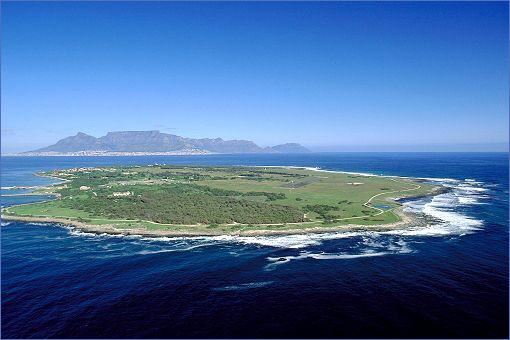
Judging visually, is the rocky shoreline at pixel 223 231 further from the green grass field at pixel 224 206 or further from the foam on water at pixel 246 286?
the foam on water at pixel 246 286

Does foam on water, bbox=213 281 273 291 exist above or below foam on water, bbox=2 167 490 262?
below

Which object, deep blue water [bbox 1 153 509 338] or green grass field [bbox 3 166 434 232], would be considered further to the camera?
green grass field [bbox 3 166 434 232]

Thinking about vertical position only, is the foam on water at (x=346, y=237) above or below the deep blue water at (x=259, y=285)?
above

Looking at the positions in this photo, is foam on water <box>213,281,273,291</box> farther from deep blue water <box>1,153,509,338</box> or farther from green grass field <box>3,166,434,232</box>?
green grass field <box>3,166,434,232</box>

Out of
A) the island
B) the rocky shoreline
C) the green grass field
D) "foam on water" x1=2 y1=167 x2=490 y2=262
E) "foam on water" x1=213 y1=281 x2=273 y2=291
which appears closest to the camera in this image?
"foam on water" x1=213 y1=281 x2=273 y2=291

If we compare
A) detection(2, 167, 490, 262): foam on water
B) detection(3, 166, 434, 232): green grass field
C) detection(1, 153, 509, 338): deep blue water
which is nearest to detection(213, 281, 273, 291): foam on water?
detection(1, 153, 509, 338): deep blue water

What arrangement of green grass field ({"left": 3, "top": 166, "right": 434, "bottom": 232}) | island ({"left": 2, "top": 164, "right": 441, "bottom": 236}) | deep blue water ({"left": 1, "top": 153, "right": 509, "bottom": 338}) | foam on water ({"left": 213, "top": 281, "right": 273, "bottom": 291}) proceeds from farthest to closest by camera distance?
green grass field ({"left": 3, "top": 166, "right": 434, "bottom": 232}) < island ({"left": 2, "top": 164, "right": 441, "bottom": 236}) < foam on water ({"left": 213, "top": 281, "right": 273, "bottom": 291}) < deep blue water ({"left": 1, "top": 153, "right": 509, "bottom": 338})

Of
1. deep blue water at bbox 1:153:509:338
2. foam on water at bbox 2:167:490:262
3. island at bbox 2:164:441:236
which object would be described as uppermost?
island at bbox 2:164:441:236

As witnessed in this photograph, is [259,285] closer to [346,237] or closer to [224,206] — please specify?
[346,237]

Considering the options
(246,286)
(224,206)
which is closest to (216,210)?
(224,206)

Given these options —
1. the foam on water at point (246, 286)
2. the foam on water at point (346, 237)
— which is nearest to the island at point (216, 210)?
the foam on water at point (346, 237)
